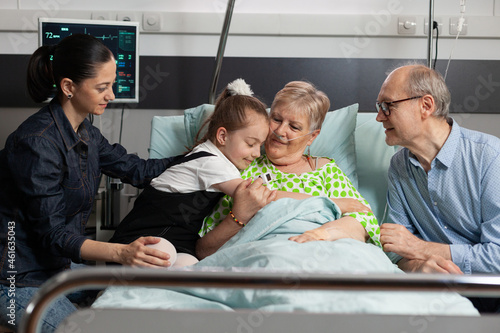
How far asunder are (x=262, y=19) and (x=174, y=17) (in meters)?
0.53

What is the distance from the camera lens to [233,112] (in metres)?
2.04

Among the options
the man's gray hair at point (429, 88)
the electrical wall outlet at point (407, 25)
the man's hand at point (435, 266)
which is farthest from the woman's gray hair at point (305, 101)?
the electrical wall outlet at point (407, 25)

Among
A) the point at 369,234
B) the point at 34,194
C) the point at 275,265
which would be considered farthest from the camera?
the point at 369,234

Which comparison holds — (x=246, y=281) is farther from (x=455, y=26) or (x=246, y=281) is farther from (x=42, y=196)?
(x=455, y=26)

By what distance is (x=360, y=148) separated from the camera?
252 centimetres

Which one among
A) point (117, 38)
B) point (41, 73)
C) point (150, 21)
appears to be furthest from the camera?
point (150, 21)

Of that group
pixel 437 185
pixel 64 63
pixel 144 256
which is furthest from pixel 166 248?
pixel 437 185

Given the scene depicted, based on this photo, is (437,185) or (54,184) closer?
(54,184)

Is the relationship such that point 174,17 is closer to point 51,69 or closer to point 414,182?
point 51,69

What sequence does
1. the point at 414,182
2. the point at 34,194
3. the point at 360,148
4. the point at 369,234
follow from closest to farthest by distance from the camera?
the point at 34,194, the point at 369,234, the point at 414,182, the point at 360,148

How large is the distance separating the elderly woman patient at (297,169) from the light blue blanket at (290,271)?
7.7 inches

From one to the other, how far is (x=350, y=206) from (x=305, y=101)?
18.4 inches

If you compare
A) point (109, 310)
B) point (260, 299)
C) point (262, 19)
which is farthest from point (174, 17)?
point (109, 310)

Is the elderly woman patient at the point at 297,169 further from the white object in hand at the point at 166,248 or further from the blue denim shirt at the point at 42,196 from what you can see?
the blue denim shirt at the point at 42,196
